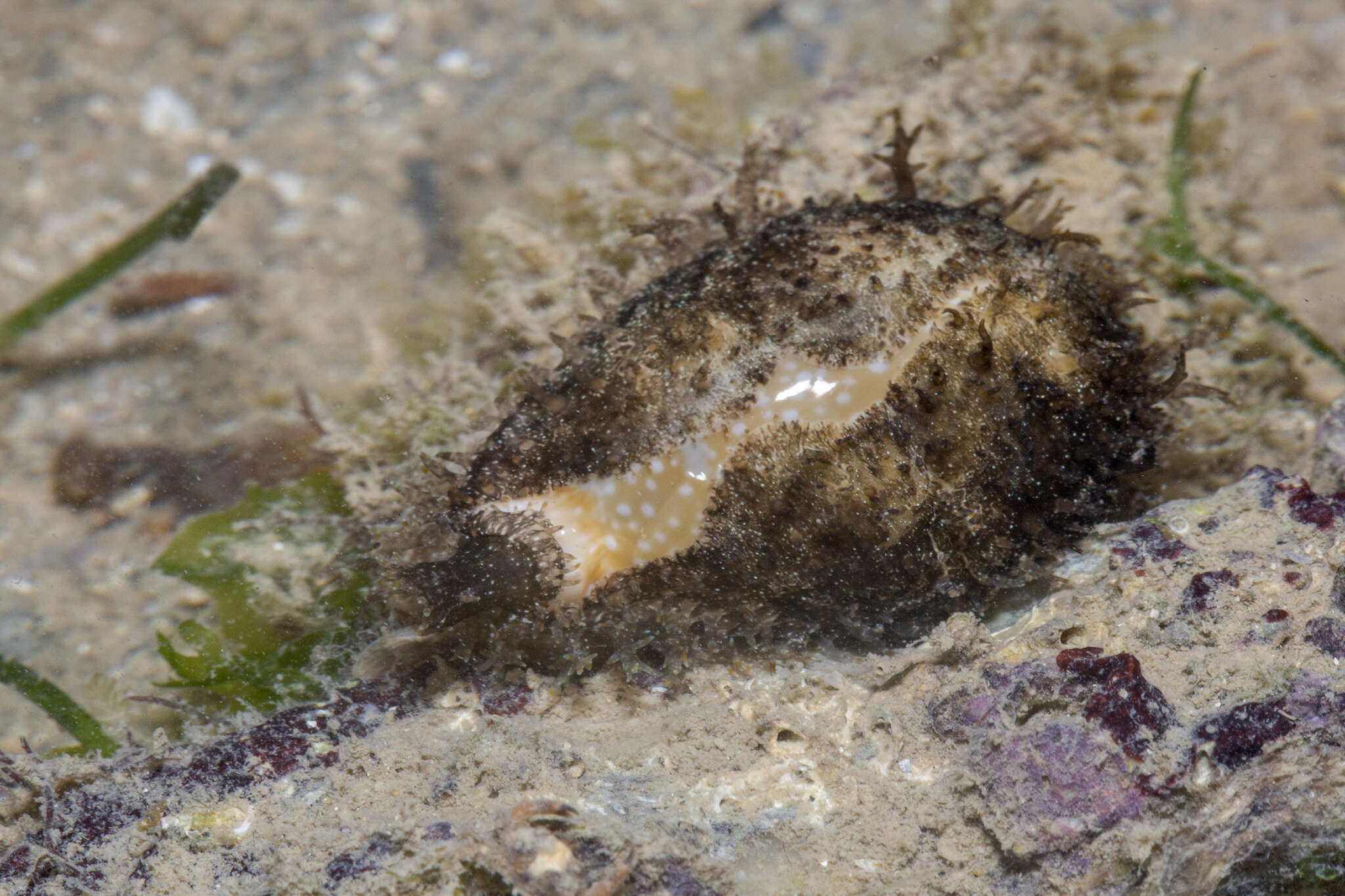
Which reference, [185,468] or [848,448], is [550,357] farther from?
[185,468]

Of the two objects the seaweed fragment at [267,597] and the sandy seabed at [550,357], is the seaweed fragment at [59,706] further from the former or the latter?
the seaweed fragment at [267,597]

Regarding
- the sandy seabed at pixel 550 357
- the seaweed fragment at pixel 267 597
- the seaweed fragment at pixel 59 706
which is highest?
the sandy seabed at pixel 550 357

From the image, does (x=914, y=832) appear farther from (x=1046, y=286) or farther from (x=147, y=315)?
(x=147, y=315)

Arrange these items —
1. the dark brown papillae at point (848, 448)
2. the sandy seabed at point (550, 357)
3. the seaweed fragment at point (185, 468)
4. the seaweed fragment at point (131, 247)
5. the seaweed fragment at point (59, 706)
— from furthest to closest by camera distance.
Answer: the seaweed fragment at point (131, 247) → the seaweed fragment at point (185, 468) → the seaweed fragment at point (59, 706) → the dark brown papillae at point (848, 448) → the sandy seabed at point (550, 357)

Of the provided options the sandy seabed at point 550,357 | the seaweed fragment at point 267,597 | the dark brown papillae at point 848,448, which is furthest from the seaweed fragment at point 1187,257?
the seaweed fragment at point 267,597

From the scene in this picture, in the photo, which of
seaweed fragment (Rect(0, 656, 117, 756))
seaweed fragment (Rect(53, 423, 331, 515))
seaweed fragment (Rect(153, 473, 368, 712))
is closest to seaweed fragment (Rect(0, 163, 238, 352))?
seaweed fragment (Rect(53, 423, 331, 515))

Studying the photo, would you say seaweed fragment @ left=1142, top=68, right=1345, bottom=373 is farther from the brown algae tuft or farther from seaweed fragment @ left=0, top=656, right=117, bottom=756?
seaweed fragment @ left=0, top=656, right=117, bottom=756

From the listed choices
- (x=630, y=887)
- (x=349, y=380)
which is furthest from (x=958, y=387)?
(x=349, y=380)
